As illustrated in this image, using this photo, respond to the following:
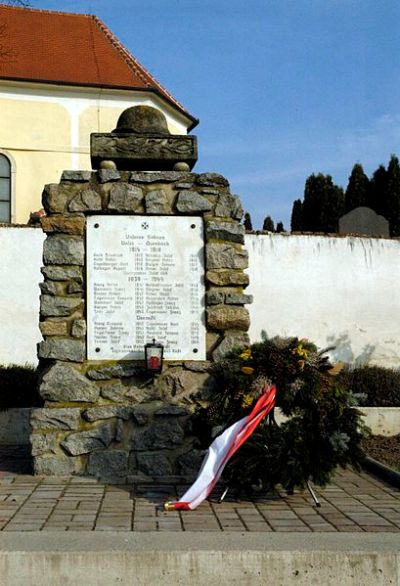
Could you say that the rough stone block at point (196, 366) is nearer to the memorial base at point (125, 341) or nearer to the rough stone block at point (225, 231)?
the memorial base at point (125, 341)

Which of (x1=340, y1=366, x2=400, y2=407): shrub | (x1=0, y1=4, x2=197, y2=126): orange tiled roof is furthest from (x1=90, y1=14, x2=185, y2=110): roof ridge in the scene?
(x1=340, y1=366, x2=400, y2=407): shrub

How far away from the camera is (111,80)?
2434cm

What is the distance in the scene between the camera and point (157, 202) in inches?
290

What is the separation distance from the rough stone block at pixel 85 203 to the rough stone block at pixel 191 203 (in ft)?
2.65

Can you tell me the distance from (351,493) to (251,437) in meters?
1.22

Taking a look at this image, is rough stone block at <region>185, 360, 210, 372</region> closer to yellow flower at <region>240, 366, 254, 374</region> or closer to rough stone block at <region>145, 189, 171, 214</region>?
yellow flower at <region>240, 366, 254, 374</region>

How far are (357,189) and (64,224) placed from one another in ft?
59.2

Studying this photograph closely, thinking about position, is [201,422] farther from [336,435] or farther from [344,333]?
[344,333]

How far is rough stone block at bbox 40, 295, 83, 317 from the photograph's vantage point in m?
7.14

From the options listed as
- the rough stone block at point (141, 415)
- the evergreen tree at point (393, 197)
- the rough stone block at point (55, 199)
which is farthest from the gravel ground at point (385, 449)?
the evergreen tree at point (393, 197)

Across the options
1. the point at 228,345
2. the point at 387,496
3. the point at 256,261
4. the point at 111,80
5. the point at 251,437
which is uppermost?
the point at 111,80

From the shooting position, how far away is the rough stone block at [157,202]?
7.36 m

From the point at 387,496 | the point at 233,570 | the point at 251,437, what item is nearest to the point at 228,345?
the point at 251,437

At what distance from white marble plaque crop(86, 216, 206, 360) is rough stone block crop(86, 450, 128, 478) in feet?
3.08
